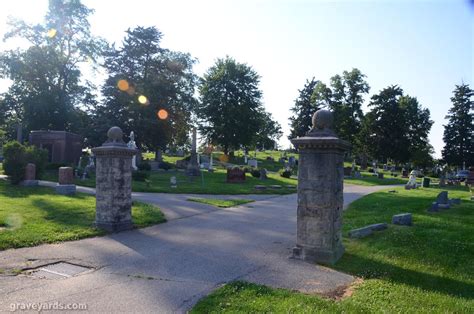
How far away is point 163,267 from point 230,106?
50.4 meters

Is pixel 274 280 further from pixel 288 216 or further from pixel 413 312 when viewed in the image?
pixel 288 216

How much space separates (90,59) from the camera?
46.0 m

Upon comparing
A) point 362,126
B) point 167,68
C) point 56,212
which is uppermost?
point 167,68

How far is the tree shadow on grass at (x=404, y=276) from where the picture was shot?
5.73 meters

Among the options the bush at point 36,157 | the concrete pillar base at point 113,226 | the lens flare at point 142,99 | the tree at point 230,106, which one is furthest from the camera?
the tree at point 230,106

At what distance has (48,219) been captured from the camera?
10922 millimetres

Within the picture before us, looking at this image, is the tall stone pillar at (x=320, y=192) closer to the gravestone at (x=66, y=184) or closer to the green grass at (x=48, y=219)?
the green grass at (x=48, y=219)

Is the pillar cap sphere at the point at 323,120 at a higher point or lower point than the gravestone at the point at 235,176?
higher

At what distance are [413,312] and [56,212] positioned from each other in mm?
10469

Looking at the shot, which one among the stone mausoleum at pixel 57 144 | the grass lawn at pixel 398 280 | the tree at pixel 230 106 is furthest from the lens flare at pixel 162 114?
the grass lawn at pixel 398 280

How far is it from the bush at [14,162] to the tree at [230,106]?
36.4 m

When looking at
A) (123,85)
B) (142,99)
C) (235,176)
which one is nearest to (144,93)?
(142,99)

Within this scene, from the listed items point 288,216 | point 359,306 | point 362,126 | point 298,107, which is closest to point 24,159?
point 288,216

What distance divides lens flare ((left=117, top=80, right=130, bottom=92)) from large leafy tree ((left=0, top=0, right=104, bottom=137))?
16.4 ft
